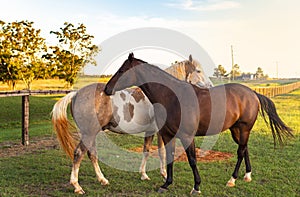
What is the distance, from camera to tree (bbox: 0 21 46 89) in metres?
23.9

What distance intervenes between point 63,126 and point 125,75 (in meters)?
1.38

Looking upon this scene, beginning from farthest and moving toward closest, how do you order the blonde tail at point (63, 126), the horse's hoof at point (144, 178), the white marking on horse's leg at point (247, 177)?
the horse's hoof at point (144, 178) → the white marking on horse's leg at point (247, 177) → the blonde tail at point (63, 126)

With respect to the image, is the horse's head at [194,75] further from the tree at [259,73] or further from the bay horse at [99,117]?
the tree at [259,73]

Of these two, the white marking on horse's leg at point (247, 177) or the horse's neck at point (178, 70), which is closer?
the white marking on horse's leg at point (247, 177)

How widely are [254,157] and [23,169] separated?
475 cm

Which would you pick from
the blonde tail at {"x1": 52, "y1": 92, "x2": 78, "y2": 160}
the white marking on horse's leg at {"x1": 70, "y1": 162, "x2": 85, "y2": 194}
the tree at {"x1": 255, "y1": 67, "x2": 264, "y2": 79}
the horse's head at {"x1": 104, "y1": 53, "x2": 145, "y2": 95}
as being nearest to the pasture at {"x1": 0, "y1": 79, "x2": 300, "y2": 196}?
the white marking on horse's leg at {"x1": 70, "y1": 162, "x2": 85, "y2": 194}

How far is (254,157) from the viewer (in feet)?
20.2

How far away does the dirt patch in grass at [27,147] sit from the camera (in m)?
6.70

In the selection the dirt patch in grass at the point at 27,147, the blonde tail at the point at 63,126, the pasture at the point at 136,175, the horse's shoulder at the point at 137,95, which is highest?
the horse's shoulder at the point at 137,95

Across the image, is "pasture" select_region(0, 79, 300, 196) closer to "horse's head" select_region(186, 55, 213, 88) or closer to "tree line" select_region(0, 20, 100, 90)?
"horse's head" select_region(186, 55, 213, 88)

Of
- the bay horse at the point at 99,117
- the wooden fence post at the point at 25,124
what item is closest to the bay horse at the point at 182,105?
the bay horse at the point at 99,117

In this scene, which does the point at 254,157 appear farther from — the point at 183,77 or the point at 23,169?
the point at 23,169

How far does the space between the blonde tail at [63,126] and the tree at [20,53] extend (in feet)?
69.7

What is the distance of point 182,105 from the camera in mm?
4152
